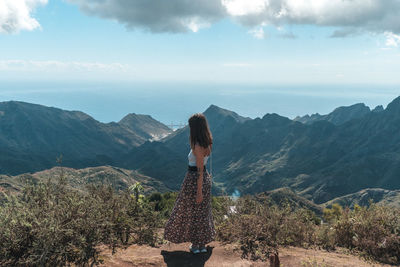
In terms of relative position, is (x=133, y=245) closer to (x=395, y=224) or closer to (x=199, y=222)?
(x=199, y=222)

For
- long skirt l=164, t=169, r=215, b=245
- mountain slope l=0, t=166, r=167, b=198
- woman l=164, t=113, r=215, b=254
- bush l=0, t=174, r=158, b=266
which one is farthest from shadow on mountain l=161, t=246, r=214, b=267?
mountain slope l=0, t=166, r=167, b=198

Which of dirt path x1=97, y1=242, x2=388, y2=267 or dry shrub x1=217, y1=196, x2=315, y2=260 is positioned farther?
dry shrub x1=217, y1=196, x2=315, y2=260

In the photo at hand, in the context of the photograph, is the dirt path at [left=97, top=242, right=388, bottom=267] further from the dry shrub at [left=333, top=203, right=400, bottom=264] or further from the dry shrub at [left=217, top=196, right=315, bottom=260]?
the dry shrub at [left=333, top=203, right=400, bottom=264]

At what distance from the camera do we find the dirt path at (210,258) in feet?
18.6

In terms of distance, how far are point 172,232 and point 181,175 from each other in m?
165

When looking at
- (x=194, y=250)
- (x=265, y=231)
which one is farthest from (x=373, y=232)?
(x=194, y=250)

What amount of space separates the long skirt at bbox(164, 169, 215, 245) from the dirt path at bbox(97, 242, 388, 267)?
0.35 m

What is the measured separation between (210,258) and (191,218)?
94 centimetres

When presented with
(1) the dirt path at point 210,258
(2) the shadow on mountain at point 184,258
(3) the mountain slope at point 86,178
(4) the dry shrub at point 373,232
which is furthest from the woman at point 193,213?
(4) the dry shrub at point 373,232

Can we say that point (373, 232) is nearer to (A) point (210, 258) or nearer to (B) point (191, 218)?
(A) point (210, 258)

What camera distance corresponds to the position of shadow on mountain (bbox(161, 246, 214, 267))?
5.74 m

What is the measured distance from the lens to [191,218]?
20.8ft

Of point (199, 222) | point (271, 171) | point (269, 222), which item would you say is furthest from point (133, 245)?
point (271, 171)

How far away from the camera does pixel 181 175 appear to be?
16912 centimetres
